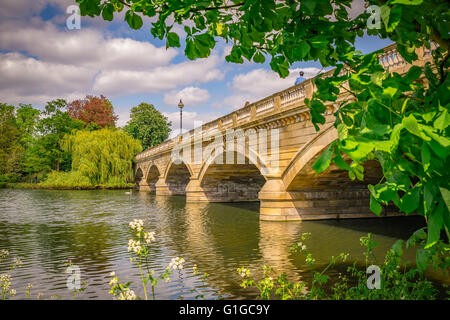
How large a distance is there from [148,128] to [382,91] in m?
63.9

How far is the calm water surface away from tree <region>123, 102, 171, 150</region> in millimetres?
48908

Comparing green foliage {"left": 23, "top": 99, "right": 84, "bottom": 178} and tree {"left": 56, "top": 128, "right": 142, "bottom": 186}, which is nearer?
tree {"left": 56, "top": 128, "right": 142, "bottom": 186}

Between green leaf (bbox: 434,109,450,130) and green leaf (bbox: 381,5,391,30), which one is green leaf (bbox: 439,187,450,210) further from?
green leaf (bbox: 381,5,391,30)

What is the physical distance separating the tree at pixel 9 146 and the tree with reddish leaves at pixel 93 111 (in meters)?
9.74

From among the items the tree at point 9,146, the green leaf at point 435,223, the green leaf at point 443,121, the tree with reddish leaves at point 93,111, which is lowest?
the green leaf at point 435,223

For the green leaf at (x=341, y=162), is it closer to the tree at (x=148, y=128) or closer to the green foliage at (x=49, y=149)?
the green foliage at (x=49, y=149)

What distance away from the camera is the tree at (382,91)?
4.90ft

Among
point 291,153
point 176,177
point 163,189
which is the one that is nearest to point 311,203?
point 291,153

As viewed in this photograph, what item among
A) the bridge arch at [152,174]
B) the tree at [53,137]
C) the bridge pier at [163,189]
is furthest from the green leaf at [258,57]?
the tree at [53,137]

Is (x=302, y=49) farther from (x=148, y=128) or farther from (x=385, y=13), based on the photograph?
(x=148, y=128)

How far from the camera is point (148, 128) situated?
2517 inches

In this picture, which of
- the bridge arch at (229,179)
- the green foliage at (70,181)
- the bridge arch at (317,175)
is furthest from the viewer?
the green foliage at (70,181)

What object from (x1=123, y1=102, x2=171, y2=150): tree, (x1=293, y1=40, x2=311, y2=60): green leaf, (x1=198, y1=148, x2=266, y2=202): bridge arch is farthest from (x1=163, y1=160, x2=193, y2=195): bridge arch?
(x1=123, y1=102, x2=171, y2=150): tree

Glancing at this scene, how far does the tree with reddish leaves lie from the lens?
203ft
